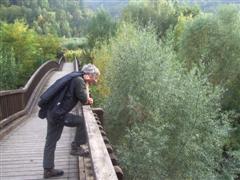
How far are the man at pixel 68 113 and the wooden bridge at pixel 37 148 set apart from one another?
205mm

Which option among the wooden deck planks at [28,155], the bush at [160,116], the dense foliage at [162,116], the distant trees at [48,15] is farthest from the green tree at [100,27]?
the wooden deck planks at [28,155]

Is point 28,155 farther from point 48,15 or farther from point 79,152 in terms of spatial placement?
point 48,15

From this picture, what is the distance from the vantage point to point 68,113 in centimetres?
631

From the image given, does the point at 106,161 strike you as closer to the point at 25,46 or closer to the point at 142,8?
the point at 25,46

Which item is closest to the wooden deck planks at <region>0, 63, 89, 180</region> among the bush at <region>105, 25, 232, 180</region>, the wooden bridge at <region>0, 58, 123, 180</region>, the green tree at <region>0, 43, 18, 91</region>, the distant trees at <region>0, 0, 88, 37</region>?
the wooden bridge at <region>0, 58, 123, 180</region>

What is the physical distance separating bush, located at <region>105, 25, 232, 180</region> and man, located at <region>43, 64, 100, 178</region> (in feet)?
29.6

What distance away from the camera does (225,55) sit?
31203 mm

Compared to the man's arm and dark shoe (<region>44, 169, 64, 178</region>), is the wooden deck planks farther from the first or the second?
the man's arm

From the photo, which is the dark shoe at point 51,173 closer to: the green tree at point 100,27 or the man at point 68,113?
the man at point 68,113

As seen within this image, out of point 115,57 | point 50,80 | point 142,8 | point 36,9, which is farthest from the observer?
point 36,9

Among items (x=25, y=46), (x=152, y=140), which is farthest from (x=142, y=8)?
(x=152, y=140)

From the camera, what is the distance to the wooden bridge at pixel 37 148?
4.25 metres

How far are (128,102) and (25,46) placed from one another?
1909 centimetres

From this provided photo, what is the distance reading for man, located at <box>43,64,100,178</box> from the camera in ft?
19.9
